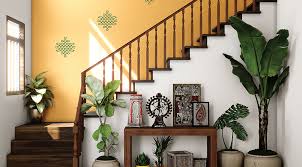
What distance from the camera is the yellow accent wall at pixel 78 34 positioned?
8.16m

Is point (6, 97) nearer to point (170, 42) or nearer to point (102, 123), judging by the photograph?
point (102, 123)

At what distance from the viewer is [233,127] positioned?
6.70 m

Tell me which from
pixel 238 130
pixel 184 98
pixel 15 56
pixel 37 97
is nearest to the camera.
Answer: pixel 238 130

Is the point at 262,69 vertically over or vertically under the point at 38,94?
over

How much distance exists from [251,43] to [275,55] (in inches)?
15.0

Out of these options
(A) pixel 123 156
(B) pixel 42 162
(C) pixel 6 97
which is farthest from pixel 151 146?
(C) pixel 6 97

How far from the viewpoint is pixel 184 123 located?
6.87 meters

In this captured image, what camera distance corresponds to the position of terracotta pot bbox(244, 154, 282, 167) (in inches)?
250

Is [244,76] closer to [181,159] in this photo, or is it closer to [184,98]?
[184,98]

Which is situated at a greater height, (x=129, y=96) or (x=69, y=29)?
(x=69, y=29)

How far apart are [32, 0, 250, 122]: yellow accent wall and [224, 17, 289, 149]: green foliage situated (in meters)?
1.72

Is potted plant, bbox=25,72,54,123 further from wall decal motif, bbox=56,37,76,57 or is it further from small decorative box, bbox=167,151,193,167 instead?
small decorative box, bbox=167,151,193,167

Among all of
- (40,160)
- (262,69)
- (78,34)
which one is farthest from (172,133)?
(78,34)

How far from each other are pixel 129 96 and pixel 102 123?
2.00 feet
